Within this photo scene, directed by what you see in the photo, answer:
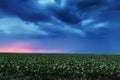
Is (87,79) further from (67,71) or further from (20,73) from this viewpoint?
(20,73)

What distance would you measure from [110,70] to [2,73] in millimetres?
8369

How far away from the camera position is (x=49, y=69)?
22406mm

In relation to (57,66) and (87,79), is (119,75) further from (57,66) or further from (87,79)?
(57,66)

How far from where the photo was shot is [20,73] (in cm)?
2244

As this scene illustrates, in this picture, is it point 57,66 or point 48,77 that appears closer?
point 48,77

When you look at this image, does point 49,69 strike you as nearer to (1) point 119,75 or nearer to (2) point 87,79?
(2) point 87,79

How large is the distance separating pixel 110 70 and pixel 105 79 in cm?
111

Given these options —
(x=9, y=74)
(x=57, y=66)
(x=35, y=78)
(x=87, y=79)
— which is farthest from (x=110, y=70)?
(x=9, y=74)

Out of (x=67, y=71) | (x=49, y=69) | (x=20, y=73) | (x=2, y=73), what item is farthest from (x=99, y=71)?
(x=2, y=73)

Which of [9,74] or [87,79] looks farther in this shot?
[9,74]

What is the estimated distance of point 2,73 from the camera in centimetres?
2245

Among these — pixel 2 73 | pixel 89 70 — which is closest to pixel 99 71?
pixel 89 70

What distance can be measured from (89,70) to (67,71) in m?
1.68

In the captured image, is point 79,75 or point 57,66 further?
point 57,66
